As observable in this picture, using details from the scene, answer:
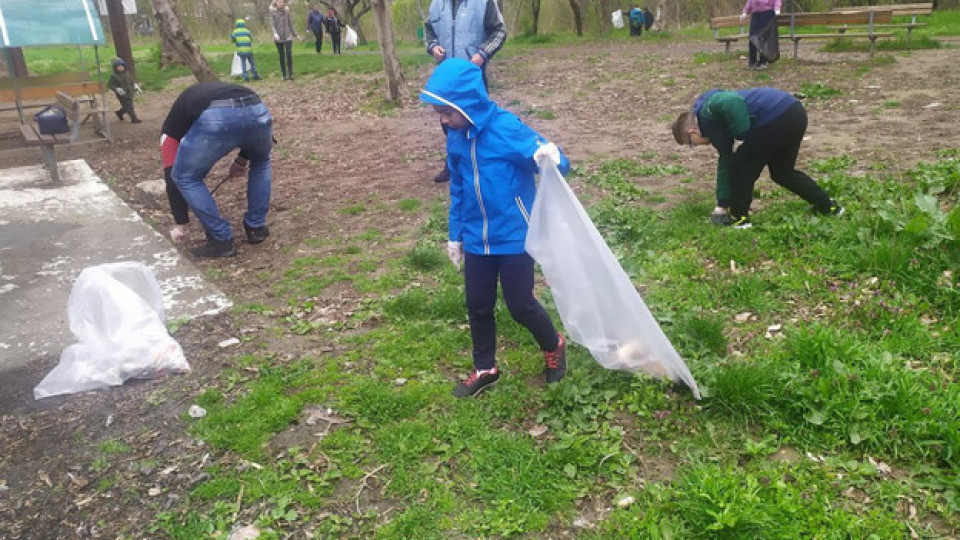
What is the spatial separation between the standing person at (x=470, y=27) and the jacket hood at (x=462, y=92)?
11.5 ft

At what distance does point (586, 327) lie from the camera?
3.41 metres

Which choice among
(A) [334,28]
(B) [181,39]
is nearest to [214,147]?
(B) [181,39]

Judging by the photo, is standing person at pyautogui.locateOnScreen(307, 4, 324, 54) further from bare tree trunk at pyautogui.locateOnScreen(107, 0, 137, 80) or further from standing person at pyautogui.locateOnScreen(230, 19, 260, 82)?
bare tree trunk at pyautogui.locateOnScreen(107, 0, 137, 80)

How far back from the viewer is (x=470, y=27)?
6.70 meters

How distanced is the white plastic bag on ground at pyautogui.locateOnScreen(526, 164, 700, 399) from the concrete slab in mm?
2437

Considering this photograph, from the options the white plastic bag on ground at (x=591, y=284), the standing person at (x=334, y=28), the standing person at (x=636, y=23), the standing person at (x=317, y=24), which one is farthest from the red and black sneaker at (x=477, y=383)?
the standing person at (x=317, y=24)

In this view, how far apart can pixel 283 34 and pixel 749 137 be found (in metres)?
14.4

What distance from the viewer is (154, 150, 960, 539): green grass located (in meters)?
2.77

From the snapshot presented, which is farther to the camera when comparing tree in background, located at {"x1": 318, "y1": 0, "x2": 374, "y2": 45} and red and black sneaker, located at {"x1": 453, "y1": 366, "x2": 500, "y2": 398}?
tree in background, located at {"x1": 318, "y1": 0, "x2": 374, "y2": 45}

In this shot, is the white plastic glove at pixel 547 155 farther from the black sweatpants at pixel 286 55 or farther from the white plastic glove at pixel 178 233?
the black sweatpants at pixel 286 55

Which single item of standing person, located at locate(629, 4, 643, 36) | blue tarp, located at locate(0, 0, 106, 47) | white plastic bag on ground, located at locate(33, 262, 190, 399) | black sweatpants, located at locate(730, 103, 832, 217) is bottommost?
white plastic bag on ground, located at locate(33, 262, 190, 399)

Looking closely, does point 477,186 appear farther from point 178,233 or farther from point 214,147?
point 178,233

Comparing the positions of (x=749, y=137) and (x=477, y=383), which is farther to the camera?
(x=749, y=137)

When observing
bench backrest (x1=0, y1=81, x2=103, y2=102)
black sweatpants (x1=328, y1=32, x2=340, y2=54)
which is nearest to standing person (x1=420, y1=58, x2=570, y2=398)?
bench backrest (x1=0, y1=81, x2=103, y2=102)
